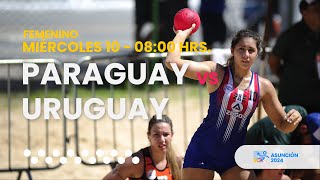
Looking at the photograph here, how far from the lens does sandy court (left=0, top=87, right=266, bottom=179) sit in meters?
7.56

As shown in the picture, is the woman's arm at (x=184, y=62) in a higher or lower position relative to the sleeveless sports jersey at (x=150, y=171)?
higher

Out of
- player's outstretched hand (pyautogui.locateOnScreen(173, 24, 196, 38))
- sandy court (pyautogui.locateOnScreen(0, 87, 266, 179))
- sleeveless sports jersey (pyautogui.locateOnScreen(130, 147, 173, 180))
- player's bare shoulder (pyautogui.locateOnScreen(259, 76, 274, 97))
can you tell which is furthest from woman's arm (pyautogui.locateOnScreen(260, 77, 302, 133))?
sandy court (pyautogui.locateOnScreen(0, 87, 266, 179))

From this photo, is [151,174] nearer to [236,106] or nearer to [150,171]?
[150,171]

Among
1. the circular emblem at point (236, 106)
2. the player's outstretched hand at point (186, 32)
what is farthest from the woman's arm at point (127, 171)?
the player's outstretched hand at point (186, 32)

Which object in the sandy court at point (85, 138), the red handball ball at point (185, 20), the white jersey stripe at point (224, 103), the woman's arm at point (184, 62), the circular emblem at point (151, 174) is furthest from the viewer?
the sandy court at point (85, 138)

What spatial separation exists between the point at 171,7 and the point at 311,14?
4.25 metres

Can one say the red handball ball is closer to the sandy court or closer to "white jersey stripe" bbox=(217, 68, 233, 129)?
"white jersey stripe" bbox=(217, 68, 233, 129)

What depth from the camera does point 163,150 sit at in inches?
229

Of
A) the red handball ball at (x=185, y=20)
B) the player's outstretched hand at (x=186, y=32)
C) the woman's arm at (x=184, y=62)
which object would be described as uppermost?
the red handball ball at (x=185, y=20)

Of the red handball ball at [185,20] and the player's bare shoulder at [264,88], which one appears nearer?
the red handball ball at [185,20]

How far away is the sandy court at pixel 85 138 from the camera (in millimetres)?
7558

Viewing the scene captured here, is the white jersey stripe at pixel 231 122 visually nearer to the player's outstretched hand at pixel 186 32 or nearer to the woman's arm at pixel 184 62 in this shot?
the woman's arm at pixel 184 62

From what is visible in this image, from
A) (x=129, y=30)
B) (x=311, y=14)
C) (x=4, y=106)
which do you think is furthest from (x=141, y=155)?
(x=129, y=30)

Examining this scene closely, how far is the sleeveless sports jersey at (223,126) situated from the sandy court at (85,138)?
222 centimetres
